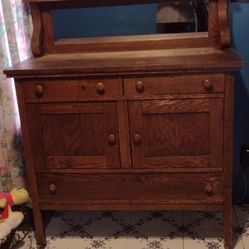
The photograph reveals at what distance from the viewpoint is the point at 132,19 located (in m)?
1.86

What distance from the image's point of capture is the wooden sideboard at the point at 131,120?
158cm

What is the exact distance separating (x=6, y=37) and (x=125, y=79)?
69 cm

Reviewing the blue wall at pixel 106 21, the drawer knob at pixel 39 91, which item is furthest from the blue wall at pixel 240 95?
the drawer knob at pixel 39 91

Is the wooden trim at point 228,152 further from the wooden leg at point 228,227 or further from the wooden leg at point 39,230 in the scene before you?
the wooden leg at point 39,230

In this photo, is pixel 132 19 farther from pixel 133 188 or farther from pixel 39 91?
pixel 133 188

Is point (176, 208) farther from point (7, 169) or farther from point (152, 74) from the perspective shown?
point (7, 169)

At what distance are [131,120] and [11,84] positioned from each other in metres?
0.69

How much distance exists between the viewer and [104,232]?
1986mm

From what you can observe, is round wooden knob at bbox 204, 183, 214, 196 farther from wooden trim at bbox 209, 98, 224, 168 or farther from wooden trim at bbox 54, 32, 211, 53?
wooden trim at bbox 54, 32, 211, 53

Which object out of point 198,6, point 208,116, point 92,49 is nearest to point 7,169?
point 92,49

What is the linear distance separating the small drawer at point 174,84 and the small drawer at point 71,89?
59 mm

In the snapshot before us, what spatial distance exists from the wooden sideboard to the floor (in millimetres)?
153

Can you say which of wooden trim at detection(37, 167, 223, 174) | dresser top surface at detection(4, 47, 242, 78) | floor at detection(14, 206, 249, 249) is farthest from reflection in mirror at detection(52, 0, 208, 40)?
floor at detection(14, 206, 249, 249)

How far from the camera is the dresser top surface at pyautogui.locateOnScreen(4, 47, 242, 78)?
5.01 feet
